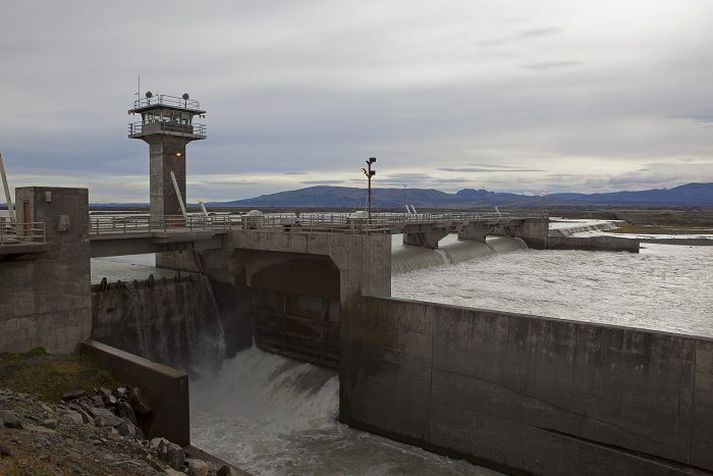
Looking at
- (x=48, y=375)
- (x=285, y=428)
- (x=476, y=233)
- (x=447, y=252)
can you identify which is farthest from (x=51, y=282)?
(x=476, y=233)

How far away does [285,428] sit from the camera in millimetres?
23109

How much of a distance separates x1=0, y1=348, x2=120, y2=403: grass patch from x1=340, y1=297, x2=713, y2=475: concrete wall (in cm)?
1024

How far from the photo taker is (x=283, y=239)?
26688 mm

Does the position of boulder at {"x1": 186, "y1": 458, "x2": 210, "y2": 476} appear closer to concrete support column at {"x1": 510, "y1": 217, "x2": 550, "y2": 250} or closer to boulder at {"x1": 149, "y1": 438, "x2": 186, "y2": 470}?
boulder at {"x1": 149, "y1": 438, "x2": 186, "y2": 470}

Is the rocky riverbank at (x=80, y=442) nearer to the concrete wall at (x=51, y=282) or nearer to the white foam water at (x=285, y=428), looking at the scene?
the concrete wall at (x=51, y=282)

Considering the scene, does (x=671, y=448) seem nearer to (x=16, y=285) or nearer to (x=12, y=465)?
(x=12, y=465)

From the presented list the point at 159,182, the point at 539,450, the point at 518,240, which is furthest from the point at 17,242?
the point at 518,240

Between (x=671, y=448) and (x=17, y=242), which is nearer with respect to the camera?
(x=671, y=448)

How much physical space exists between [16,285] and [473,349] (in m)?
17.5

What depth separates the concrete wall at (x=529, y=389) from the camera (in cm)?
1642

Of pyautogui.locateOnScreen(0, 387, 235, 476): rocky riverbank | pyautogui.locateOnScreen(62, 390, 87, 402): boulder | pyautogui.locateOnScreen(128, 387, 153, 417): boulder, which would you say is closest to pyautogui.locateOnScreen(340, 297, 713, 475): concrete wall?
pyautogui.locateOnScreen(128, 387, 153, 417): boulder

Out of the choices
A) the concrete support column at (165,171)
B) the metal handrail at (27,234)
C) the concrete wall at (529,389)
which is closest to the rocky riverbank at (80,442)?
the metal handrail at (27,234)

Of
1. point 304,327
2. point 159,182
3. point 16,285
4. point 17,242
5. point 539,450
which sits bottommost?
point 539,450

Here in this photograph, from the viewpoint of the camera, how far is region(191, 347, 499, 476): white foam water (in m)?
19.8
